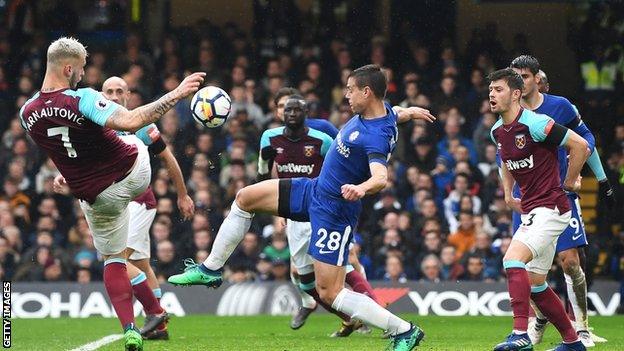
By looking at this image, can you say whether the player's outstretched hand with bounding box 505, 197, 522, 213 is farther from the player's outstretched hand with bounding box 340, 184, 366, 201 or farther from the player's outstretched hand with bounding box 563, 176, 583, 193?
the player's outstretched hand with bounding box 340, 184, 366, 201

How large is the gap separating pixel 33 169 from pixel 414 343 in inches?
428

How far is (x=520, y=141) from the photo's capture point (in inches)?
370

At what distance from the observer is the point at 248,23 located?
2162cm

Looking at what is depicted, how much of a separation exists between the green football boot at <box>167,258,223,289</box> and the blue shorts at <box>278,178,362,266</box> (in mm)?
661

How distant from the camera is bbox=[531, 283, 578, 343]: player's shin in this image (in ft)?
30.8

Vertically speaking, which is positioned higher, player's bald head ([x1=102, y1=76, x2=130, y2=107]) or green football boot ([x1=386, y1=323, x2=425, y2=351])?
player's bald head ([x1=102, y1=76, x2=130, y2=107])

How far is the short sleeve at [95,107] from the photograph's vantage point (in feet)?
28.9

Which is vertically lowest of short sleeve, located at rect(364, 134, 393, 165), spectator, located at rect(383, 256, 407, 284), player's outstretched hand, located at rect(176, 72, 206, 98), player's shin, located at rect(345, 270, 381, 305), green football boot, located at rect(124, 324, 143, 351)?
spectator, located at rect(383, 256, 407, 284)

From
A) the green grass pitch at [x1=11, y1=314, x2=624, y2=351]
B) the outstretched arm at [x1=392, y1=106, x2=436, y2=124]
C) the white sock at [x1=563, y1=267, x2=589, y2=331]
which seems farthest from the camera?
the white sock at [x1=563, y1=267, x2=589, y2=331]

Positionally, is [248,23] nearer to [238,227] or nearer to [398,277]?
[398,277]

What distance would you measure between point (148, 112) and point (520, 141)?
2.64 metres

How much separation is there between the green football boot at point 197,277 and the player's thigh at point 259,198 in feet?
1.72

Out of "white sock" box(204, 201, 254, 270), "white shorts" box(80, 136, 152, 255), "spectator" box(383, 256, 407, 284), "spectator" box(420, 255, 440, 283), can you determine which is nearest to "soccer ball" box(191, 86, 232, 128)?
"white shorts" box(80, 136, 152, 255)

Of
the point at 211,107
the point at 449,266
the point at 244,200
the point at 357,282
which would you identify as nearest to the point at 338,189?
the point at 244,200
